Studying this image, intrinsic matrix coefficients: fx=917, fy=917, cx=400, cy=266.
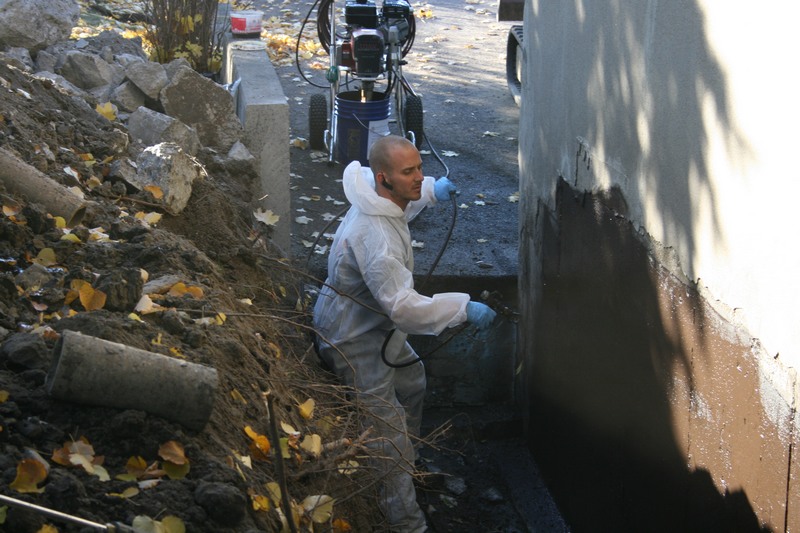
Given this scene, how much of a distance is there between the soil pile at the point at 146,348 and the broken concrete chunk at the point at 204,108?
2.96 ft

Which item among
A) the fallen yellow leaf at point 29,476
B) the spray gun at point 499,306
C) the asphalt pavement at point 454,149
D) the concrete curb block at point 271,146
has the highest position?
the fallen yellow leaf at point 29,476

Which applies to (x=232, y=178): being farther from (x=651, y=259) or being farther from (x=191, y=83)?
(x=651, y=259)

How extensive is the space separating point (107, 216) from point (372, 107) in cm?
434

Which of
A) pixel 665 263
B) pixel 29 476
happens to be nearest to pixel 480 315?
pixel 665 263

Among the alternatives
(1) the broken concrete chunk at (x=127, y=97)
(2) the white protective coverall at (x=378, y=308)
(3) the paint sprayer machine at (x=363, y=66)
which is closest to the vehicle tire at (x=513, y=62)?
(3) the paint sprayer machine at (x=363, y=66)

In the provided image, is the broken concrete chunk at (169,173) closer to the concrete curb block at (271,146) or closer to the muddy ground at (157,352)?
the muddy ground at (157,352)

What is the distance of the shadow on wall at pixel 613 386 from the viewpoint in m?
4.25

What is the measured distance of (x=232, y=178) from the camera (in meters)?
6.71

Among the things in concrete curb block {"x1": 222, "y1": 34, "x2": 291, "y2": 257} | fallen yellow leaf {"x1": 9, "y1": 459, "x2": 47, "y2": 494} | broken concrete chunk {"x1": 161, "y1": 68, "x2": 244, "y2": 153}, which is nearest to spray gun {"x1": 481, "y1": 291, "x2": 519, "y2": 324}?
concrete curb block {"x1": 222, "y1": 34, "x2": 291, "y2": 257}

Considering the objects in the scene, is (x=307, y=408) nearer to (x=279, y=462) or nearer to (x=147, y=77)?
(x=279, y=462)

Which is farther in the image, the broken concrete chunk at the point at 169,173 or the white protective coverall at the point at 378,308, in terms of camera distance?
the broken concrete chunk at the point at 169,173

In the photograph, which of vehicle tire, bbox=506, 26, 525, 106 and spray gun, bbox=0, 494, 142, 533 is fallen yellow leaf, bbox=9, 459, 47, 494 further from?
vehicle tire, bbox=506, 26, 525, 106

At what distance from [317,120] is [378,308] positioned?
13.7 ft

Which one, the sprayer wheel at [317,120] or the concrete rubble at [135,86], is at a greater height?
the concrete rubble at [135,86]
